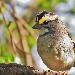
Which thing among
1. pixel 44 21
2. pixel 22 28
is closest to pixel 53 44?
pixel 44 21

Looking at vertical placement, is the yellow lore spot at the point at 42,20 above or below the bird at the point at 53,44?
above

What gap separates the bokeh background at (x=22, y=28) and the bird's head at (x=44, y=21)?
316mm

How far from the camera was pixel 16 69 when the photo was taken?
5305mm

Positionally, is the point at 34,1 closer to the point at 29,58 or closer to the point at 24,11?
the point at 24,11

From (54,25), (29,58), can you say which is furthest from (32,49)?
(54,25)

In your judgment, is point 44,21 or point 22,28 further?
point 22,28

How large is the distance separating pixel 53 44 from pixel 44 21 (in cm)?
26

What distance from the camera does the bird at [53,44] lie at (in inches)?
214

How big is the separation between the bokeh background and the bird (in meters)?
0.31

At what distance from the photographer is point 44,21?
5.48 meters

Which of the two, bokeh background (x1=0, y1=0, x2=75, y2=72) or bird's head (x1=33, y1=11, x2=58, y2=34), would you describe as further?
bokeh background (x1=0, y1=0, x2=75, y2=72)

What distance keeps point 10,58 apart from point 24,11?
2.38m

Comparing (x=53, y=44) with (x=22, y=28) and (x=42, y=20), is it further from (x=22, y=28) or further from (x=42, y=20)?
(x=22, y=28)

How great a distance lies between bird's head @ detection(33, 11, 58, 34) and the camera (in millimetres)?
5469
